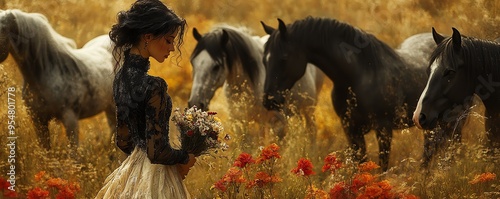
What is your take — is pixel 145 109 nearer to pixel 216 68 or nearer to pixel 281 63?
pixel 281 63

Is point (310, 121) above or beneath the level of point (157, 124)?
above

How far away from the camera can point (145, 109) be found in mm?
3150

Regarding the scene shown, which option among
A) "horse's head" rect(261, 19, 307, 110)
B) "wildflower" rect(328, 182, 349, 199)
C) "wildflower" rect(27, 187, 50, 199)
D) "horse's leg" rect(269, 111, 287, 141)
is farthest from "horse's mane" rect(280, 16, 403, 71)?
"wildflower" rect(27, 187, 50, 199)

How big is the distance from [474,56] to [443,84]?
28cm

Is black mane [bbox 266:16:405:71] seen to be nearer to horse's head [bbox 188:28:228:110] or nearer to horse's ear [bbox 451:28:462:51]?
horse's head [bbox 188:28:228:110]

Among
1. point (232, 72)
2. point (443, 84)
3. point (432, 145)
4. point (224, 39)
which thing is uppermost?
point (224, 39)

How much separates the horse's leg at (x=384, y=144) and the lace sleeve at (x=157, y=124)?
306cm

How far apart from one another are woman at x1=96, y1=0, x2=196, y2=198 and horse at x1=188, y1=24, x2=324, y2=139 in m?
3.53

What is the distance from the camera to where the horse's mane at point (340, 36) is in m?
6.07

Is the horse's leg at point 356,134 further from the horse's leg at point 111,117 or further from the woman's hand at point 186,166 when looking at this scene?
the woman's hand at point 186,166

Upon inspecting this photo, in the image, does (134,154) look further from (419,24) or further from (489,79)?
(419,24)

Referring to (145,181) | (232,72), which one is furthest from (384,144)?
(145,181)

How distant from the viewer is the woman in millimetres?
3156

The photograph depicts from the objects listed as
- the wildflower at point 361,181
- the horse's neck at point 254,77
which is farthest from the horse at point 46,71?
the wildflower at point 361,181
